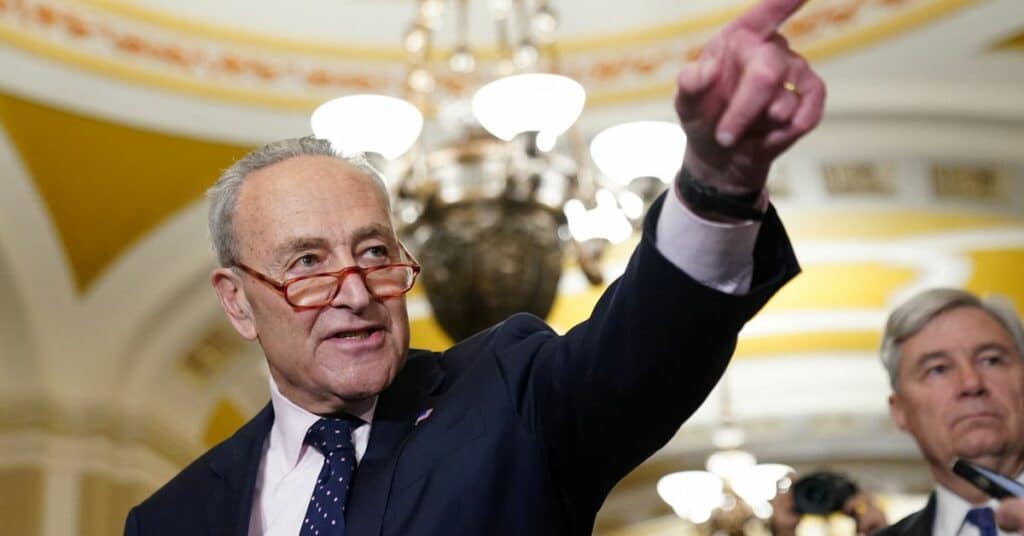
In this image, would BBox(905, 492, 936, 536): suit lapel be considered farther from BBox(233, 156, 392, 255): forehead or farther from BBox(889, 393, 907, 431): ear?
BBox(233, 156, 392, 255): forehead

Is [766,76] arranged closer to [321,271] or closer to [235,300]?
[321,271]

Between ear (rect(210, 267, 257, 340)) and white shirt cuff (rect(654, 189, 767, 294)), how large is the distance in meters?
0.64

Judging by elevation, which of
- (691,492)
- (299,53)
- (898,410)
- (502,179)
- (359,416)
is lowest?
(898,410)

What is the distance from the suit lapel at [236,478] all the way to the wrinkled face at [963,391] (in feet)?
4.00

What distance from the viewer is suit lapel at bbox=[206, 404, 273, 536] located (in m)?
2.02

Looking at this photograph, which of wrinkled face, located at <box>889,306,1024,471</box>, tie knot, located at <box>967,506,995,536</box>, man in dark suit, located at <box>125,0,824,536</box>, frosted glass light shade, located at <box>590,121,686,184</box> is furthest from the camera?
frosted glass light shade, located at <box>590,121,686,184</box>

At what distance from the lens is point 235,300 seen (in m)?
2.14

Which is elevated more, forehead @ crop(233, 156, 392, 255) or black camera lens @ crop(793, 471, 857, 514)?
forehead @ crop(233, 156, 392, 255)

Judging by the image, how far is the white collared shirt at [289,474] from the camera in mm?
2023

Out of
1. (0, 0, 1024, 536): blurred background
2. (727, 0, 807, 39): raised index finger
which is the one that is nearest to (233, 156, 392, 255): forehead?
(727, 0, 807, 39): raised index finger

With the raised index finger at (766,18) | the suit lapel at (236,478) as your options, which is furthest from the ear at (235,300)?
the raised index finger at (766,18)

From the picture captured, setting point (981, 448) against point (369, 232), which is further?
point (981, 448)

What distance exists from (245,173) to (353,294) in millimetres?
257

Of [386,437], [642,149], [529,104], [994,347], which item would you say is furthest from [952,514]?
[642,149]
